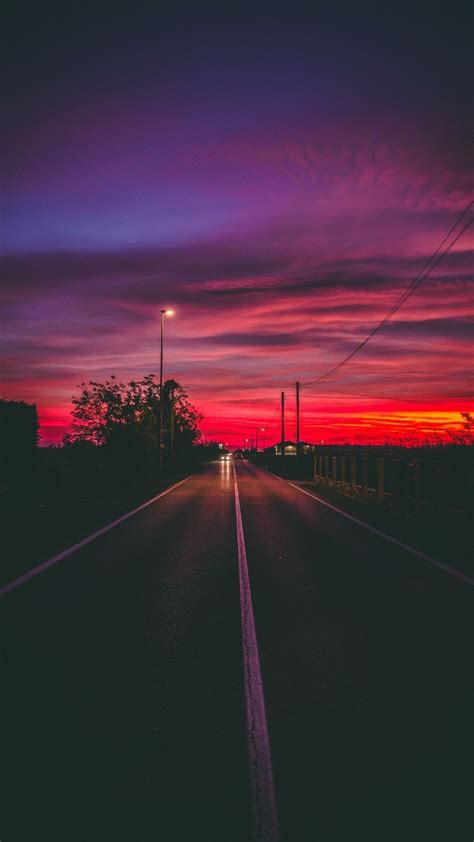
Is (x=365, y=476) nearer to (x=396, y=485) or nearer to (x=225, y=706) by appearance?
(x=396, y=485)

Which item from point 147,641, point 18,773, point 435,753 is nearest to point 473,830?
point 435,753

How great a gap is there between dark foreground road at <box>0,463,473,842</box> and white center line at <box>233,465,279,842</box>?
48 mm

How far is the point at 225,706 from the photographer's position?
478 centimetres

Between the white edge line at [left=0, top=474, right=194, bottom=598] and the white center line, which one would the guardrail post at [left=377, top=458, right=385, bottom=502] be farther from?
the white center line

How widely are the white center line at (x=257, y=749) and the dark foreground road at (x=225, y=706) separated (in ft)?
0.16

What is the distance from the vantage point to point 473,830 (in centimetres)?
330

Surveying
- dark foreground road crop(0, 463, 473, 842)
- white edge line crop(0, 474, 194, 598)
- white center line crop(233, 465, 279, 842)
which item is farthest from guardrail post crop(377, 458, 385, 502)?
white center line crop(233, 465, 279, 842)

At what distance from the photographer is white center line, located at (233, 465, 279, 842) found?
3328 mm

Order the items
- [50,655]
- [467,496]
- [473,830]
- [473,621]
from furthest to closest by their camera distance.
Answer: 1. [467,496]
2. [473,621]
3. [50,655]
4. [473,830]

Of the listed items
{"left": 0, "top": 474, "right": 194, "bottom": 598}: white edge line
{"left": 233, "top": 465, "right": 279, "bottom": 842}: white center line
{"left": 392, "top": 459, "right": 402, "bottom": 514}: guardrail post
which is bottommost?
{"left": 233, "top": 465, "right": 279, "bottom": 842}: white center line

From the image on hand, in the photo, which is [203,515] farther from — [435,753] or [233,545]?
[435,753]

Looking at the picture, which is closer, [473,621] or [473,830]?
[473,830]

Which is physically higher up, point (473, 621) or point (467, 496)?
point (467, 496)

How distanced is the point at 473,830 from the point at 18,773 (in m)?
2.60
